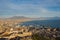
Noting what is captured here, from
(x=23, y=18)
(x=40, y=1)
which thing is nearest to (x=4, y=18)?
(x=23, y=18)

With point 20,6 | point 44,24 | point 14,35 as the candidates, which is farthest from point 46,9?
point 14,35

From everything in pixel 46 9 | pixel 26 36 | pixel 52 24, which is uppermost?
pixel 46 9

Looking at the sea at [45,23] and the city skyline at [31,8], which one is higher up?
the city skyline at [31,8]

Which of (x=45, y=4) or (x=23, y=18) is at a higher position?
(x=45, y=4)

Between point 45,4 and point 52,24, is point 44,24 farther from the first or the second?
point 45,4

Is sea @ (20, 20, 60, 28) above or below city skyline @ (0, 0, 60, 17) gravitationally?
below

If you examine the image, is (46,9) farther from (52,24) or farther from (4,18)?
(4,18)
